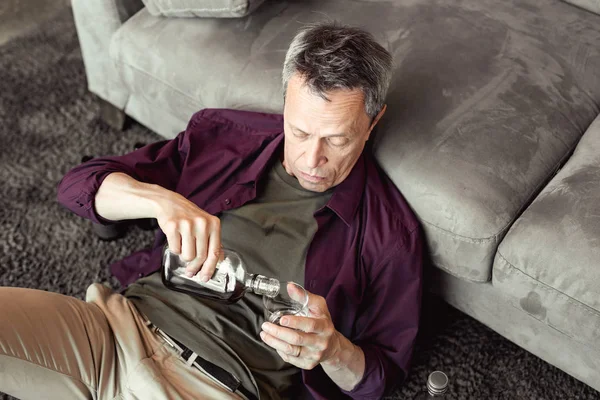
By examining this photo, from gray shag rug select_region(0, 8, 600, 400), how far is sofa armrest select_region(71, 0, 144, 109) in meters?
0.17

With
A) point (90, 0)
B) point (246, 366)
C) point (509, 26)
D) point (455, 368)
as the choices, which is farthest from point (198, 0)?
point (455, 368)

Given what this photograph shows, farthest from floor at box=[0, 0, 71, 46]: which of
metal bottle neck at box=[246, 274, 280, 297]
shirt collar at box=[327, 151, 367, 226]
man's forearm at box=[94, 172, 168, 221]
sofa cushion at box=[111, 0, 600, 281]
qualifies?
metal bottle neck at box=[246, 274, 280, 297]

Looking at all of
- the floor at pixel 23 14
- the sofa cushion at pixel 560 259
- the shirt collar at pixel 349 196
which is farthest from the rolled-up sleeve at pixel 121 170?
the floor at pixel 23 14

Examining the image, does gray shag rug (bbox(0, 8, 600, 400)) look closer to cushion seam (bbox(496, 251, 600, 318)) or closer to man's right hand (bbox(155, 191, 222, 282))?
cushion seam (bbox(496, 251, 600, 318))

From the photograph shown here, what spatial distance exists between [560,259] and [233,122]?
2.78ft

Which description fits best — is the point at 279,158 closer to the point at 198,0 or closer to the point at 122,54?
the point at 198,0

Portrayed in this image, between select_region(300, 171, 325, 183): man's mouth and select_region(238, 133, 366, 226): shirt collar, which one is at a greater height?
select_region(300, 171, 325, 183): man's mouth

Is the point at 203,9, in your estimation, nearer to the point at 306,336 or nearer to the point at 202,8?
the point at 202,8

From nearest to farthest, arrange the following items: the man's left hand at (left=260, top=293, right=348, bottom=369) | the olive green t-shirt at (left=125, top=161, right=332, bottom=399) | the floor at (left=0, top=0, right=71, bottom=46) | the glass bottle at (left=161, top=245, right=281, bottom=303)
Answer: the man's left hand at (left=260, top=293, right=348, bottom=369), the glass bottle at (left=161, top=245, right=281, bottom=303), the olive green t-shirt at (left=125, top=161, right=332, bottom=399), the floor at (left=0, top=0, right=71, bottom=46)

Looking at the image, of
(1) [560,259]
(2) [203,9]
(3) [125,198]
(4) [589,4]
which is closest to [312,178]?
(3) [125,198]

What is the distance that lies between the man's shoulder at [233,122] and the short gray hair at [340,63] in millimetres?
218

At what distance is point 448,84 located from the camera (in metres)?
1.82

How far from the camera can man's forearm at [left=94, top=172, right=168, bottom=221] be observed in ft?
4.76

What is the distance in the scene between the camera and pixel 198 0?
195 centimetres
